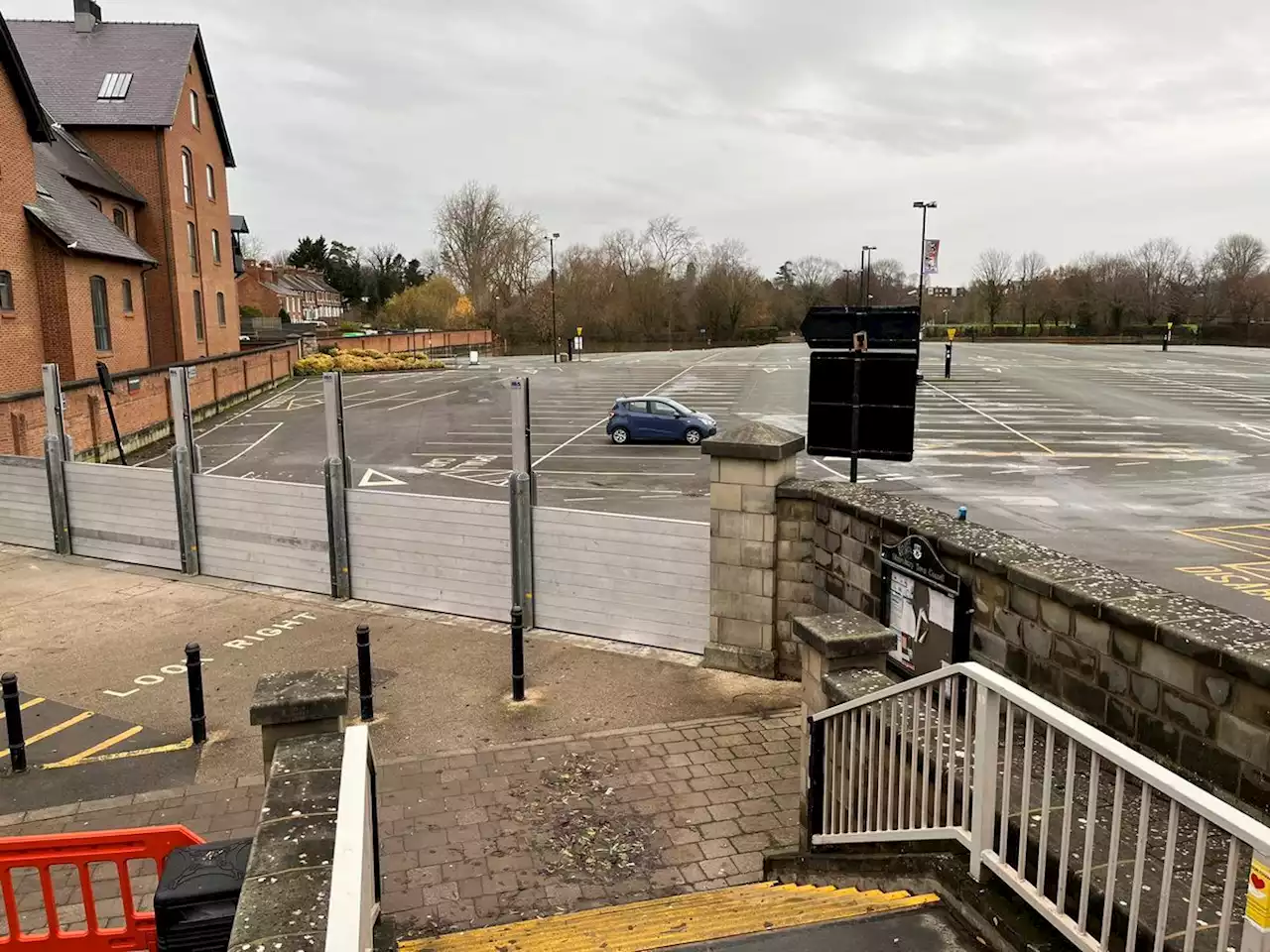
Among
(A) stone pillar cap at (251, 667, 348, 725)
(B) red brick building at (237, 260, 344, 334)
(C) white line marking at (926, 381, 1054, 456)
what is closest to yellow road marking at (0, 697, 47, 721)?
(A) stone pillar cap at (251, 667, 348, 725)

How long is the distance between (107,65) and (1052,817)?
49457 mm

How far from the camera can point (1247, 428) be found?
32125 mm

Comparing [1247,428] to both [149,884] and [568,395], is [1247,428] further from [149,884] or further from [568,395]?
[149,884]

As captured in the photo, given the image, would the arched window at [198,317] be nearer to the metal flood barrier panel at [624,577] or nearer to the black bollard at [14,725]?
the metal flood barrier panel at [624,577]

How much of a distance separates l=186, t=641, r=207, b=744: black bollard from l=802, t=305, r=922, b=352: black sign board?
257 inches

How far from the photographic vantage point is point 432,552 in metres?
12.1

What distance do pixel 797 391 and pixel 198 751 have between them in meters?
40.5

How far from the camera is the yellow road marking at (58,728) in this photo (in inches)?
328

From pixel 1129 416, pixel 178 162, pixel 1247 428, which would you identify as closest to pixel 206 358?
pixel 178 162

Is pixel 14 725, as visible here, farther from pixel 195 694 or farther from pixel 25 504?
pixel 25 504

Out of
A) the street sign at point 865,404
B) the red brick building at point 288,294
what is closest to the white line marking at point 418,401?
the red brick building at point 288,294

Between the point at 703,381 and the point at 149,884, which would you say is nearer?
the point at 149,884

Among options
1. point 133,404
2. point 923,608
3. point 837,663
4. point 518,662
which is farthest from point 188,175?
point 837,663

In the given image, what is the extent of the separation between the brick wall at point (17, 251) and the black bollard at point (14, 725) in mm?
23779
